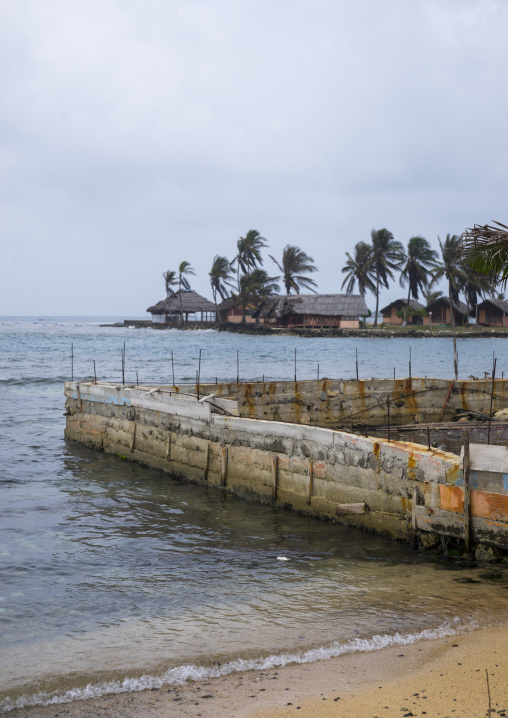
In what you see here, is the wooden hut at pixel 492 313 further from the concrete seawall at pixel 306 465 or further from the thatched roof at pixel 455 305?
the concrete seawall at pixel 306 465

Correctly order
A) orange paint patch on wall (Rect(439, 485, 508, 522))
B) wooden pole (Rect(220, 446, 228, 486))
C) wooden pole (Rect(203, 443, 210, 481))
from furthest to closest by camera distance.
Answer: wooden pole (Rect(203, 443, 210, 481)), wooden pole (Rect(220, 446, 228, 486)), orange paint patch on wall (Rect(439, 485, 508, 522))

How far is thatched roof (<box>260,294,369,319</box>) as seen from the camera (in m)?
86.1

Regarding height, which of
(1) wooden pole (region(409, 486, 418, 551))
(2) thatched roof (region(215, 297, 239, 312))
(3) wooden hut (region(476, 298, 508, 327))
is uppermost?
(2) thatched roof (region(215, 297, 239, 312))

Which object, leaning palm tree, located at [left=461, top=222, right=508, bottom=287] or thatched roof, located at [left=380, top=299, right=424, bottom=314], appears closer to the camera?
leaning palm tree, located at [left=461, top=222, right=508, bottom=287]

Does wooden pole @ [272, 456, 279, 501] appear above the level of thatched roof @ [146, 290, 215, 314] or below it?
below

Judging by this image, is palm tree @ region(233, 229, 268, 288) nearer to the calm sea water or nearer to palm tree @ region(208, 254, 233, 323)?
palm tree @ region(208, 254, 233, 323)

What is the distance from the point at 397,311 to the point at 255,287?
22151 mm

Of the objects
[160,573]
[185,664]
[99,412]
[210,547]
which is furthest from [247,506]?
[99,412]

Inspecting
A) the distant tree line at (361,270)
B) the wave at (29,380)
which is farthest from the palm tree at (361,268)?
the wave at (29,380)

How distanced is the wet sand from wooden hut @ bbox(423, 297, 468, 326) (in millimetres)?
81948

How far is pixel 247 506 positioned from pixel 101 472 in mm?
5065

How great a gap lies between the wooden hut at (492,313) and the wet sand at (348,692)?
85695 millimetres

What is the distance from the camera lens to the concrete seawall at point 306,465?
916cm

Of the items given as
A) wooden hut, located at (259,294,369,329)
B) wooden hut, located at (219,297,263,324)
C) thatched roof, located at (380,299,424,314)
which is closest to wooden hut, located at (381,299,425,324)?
thatched roof, located at (380,299,424,314)
